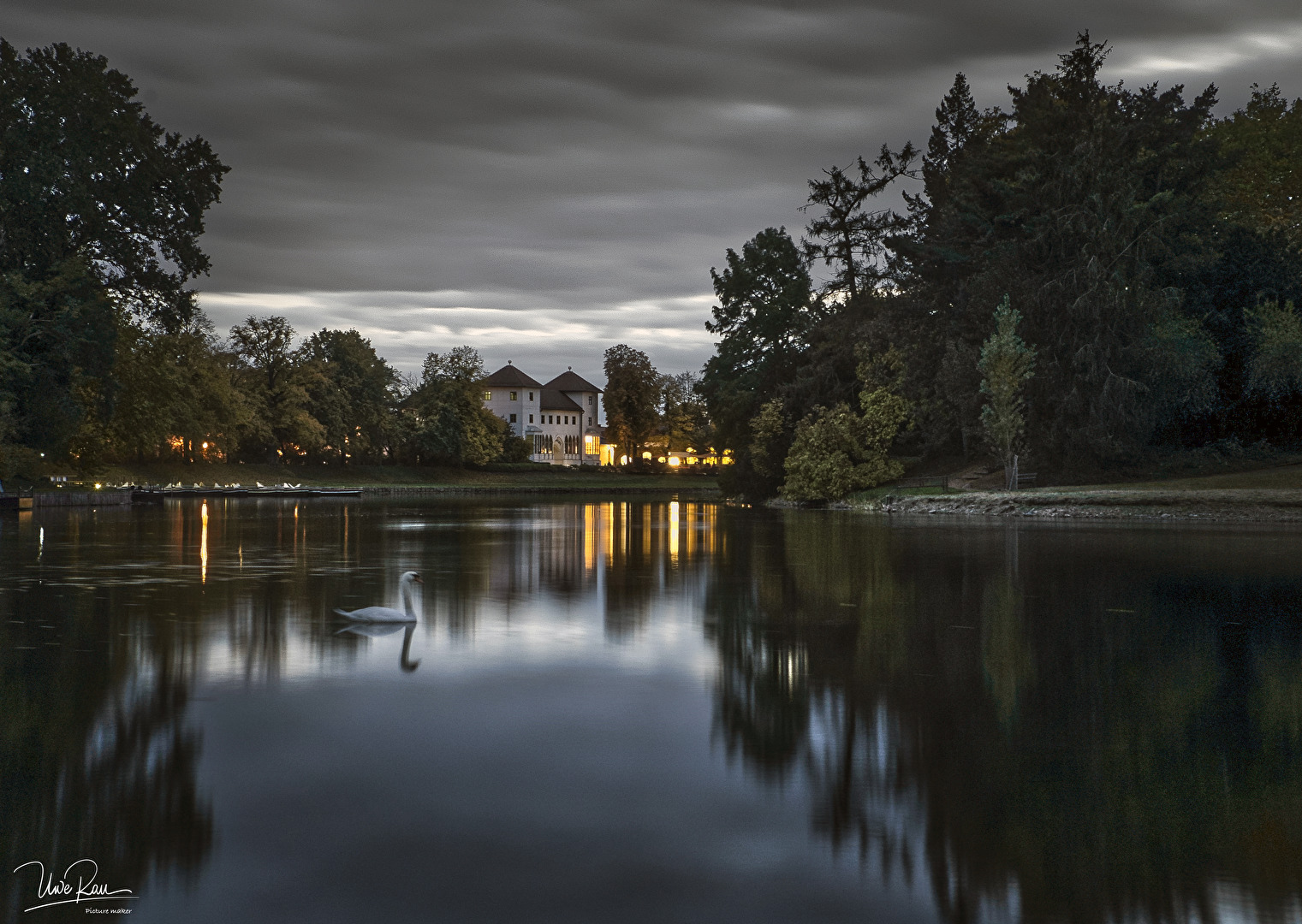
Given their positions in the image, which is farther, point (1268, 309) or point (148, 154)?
point (1268, 309)

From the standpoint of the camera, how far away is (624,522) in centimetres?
3888

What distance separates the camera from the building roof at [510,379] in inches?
5595

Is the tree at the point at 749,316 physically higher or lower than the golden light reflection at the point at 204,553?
higher

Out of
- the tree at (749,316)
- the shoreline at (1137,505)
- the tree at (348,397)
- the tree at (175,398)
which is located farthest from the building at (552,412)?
the shoreline at (1137,505)

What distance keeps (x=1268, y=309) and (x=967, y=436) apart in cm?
1355

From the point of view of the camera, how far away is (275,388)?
92.6m

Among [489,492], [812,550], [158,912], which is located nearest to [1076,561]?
[812,550]

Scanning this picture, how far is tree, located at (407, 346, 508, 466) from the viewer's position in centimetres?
10375

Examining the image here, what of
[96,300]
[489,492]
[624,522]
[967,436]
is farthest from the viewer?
[489,492]

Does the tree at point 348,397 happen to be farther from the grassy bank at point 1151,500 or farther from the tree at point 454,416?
the grassy bank at point 1151,500

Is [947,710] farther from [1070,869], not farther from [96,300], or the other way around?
[96,300]

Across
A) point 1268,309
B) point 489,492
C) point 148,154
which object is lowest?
point 489,492

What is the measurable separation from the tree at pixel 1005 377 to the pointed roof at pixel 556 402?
102697 millimetres

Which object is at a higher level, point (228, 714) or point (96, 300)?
point (96, 300)
